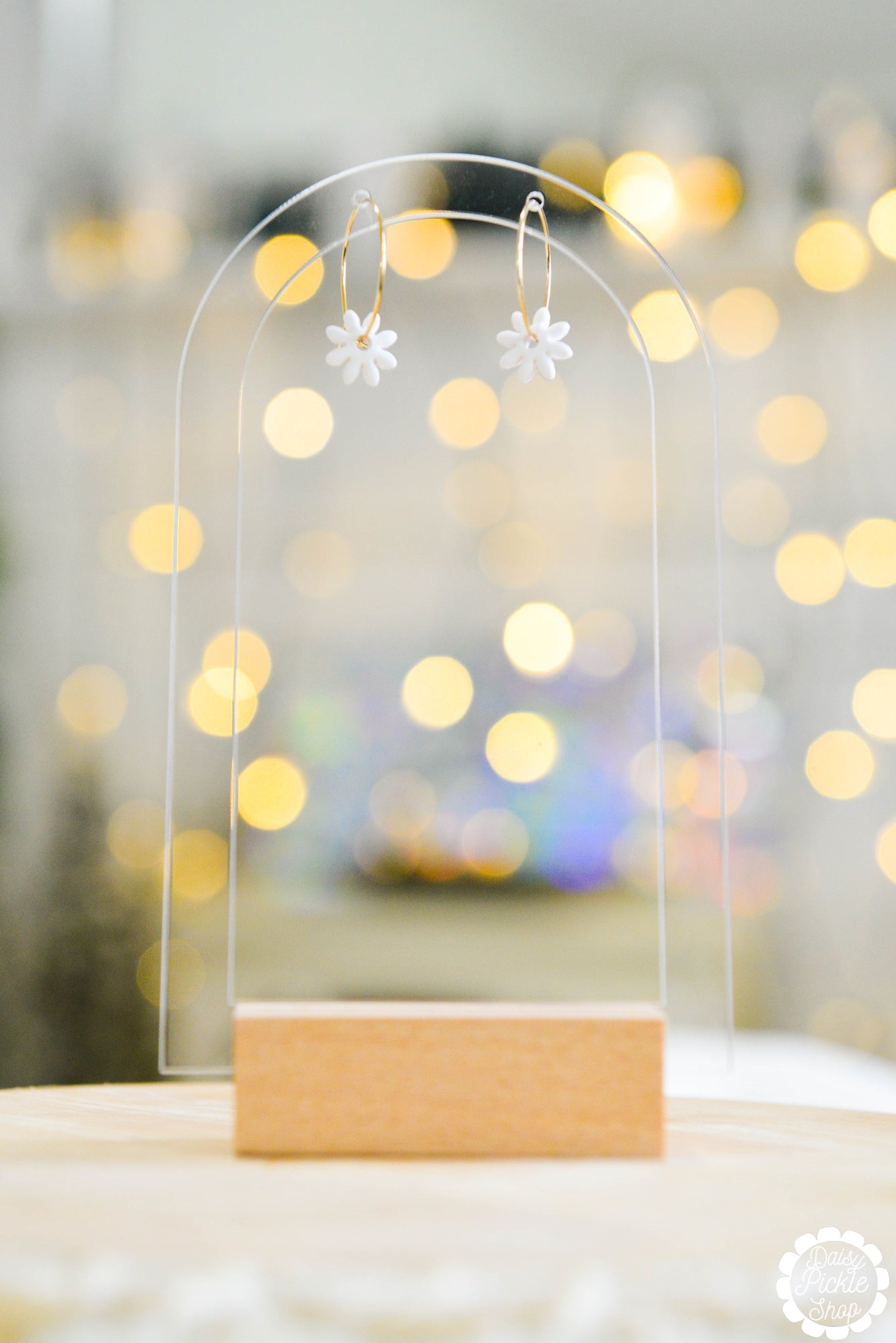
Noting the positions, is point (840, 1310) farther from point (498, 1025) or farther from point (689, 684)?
point (689, 684)

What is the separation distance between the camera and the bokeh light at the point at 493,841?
1.41 meters

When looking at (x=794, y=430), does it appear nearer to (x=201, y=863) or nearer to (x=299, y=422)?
(x=299, y=422)

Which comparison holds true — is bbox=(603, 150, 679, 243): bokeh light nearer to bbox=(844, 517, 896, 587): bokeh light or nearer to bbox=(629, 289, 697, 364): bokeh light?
bbox=(629, 289, 697, 364): bokeh light

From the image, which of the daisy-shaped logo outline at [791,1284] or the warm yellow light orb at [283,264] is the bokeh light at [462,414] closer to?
the warm yellow light orb at [283,264]

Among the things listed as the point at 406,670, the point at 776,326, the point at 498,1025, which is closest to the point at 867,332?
the point at 776,326

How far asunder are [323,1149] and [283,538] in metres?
1.03

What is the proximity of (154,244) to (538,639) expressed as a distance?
81 cm

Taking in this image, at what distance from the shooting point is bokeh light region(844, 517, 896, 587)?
54.6 inches

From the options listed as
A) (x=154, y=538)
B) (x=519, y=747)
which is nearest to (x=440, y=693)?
(x=519, y=747)

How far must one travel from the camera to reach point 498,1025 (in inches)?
21.1

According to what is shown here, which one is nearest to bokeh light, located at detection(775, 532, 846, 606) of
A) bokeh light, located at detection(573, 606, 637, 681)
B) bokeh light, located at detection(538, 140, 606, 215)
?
bokeh light, located at detection(573, 606, 637, 681)

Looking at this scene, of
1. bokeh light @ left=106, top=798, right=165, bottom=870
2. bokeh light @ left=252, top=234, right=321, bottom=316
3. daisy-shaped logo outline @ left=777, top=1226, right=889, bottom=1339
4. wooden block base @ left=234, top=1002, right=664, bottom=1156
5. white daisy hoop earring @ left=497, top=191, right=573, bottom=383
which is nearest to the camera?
daisy-shaped logo outline @ left=777, top=1226, right=889, bottom=1339

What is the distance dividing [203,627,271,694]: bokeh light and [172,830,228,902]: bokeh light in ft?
0.72

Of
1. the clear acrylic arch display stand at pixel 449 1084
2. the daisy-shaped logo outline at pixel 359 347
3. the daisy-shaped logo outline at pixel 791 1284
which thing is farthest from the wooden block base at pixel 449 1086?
the daisy-shaped logo outline at pixel 359 347
